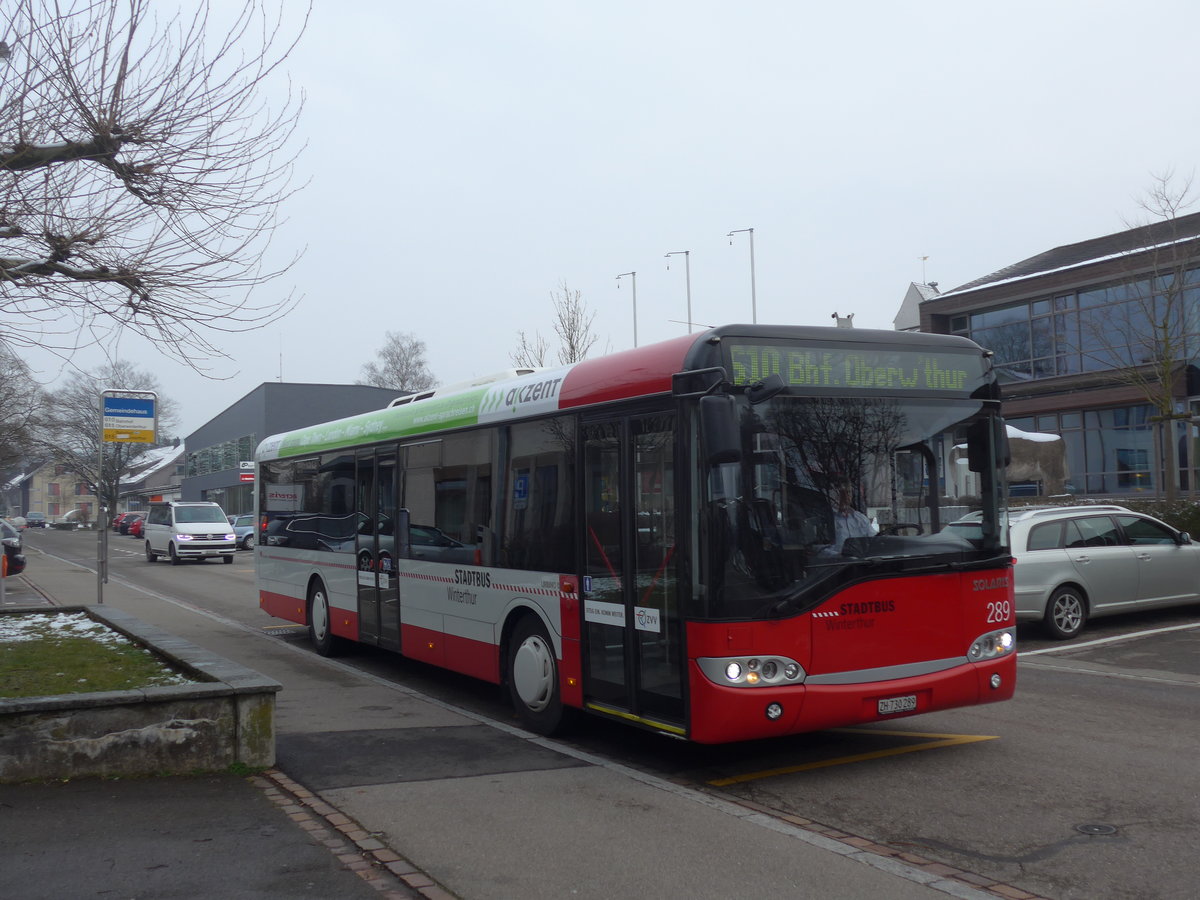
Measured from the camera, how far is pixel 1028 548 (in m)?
13.3

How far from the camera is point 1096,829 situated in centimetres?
582

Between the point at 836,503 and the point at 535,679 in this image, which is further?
the point at 535,679

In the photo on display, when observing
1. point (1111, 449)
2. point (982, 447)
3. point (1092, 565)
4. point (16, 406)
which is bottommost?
point (1092, 565)

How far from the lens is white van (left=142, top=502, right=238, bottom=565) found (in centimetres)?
3638

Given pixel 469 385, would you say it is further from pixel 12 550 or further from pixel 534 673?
pixel 12 550

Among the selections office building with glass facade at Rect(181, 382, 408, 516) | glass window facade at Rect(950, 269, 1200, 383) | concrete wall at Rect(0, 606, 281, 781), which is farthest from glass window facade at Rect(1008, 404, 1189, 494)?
office building with glass facade at Rect(181, 382, 408, 516)

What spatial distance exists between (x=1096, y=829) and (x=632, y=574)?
308cm

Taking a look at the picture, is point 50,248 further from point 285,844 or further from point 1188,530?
point 1188,530

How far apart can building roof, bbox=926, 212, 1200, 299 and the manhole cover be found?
21859mm

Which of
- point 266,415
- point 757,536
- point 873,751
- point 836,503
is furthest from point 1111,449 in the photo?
point 266,415

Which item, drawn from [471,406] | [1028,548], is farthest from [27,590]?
[1028,548]

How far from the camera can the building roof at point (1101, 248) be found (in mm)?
25391

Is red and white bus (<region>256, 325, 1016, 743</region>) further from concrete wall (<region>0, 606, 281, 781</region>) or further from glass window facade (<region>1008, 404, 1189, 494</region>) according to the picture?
glass window facade (<region>1008, 404, 1189, 494</region>)

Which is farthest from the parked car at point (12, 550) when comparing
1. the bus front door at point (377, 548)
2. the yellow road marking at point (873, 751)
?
the yellow road marking at point (873, 751)
